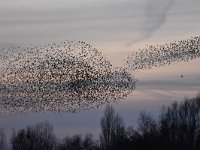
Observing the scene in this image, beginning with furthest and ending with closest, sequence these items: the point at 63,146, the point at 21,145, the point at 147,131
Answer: the point at 63,146 < the point at 21,145 < the point at 147,131

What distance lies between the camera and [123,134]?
146 meters

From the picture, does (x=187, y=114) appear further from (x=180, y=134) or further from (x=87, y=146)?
(x=87, y=146)

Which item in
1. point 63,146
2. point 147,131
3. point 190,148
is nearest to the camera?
point 190,148

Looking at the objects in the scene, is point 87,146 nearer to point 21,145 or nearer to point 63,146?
point 63,146

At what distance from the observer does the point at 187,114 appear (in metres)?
135

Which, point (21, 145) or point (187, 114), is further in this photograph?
point (21, 145)

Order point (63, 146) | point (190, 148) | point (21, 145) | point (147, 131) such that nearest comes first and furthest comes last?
point (190, 148)
point (147, 131)
point (21, 145)
point (63, 146)

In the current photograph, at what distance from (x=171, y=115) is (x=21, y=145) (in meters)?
40.4

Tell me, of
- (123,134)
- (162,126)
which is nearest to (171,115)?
(162,126)

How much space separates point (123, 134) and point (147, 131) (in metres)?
5.03

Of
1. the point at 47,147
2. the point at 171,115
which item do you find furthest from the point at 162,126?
the point at 47,147

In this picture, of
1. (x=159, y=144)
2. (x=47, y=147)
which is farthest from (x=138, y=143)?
(x=47, y=147)

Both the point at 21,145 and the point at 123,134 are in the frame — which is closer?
the point at 123,134

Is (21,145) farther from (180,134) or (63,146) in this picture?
(180,134)
